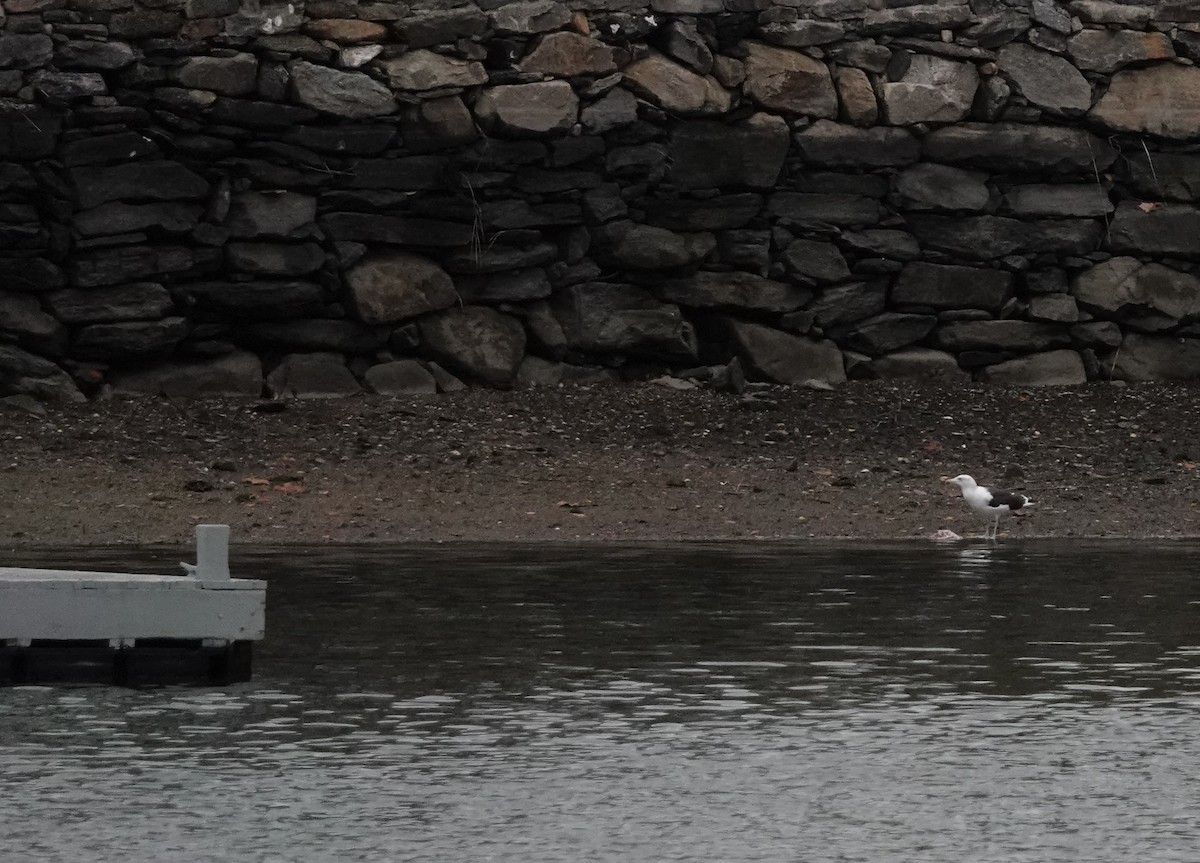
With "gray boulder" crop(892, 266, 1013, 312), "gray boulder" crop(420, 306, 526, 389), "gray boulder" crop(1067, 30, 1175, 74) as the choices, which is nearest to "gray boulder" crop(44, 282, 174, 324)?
"gray boulder" crop(420, 306, 526, 389)

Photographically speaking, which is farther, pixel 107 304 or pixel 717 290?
pixel 717 290

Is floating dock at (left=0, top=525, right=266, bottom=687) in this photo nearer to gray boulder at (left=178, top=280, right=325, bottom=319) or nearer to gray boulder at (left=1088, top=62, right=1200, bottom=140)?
gray boulder at (left=178, top=280, right=325, bottom=319)

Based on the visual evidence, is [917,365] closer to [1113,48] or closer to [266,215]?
[1113,48]

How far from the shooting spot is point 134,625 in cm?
1031

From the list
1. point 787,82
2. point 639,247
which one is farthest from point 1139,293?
point 639,247

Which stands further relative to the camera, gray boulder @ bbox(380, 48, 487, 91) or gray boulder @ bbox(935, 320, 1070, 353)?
gray boulder @ bbox(935, 320, 1070, 353)

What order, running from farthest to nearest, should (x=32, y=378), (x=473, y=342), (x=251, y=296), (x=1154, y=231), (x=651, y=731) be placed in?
(x=1154, y=231)
(x=473, y=342)
(x=251, y=296)
(x=32, y=378)
(x=651, y=731)

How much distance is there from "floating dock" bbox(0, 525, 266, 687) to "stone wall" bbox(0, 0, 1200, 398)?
11.0 m

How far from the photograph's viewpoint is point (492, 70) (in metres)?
21.9

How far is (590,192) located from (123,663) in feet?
40.5

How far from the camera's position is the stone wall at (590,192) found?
69.5ft

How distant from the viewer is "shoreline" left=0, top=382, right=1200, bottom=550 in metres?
17.6

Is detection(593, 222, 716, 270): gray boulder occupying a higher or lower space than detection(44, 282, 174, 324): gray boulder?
higher

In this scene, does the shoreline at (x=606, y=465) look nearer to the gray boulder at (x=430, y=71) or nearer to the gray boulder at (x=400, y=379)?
the gray boulder at (x=400, y=379)
